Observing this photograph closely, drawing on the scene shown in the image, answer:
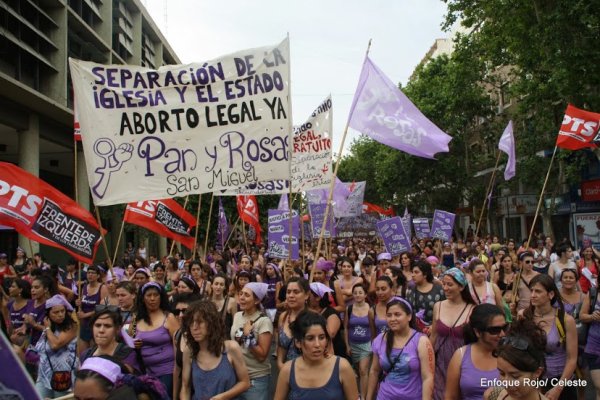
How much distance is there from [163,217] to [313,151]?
9.86ft

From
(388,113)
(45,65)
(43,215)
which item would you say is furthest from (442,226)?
(45,65)

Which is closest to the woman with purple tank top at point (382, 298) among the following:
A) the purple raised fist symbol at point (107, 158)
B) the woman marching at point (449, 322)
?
the woman marching at point (449, 322)

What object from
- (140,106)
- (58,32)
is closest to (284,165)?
(140,106)

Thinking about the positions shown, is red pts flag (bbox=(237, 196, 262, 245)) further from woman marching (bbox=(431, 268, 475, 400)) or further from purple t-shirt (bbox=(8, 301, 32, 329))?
woman marching (bbox=(431, 268, 475, 400))

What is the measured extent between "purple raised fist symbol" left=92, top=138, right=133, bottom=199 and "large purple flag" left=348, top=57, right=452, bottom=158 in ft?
11.9

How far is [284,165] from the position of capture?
6.32 meters

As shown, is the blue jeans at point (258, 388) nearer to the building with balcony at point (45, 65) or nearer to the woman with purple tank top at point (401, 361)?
the woman with purple tank top at point (401, 361)

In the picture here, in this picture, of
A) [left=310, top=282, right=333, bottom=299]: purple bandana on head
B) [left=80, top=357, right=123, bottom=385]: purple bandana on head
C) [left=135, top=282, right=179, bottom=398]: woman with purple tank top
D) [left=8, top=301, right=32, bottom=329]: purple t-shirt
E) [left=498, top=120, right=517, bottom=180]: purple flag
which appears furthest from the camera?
[left=498, top=120, right=517, bottom=180]: purple flag

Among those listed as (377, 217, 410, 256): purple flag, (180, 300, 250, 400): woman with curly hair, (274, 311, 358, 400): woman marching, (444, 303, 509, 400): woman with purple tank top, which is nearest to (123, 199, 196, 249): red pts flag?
(377, 217, 410, 256): purple flag

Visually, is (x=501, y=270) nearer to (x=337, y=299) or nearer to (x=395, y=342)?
(x=337, y=299)

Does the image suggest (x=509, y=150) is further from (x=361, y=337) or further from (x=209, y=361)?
(x=209, y=361)

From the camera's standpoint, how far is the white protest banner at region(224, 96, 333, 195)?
385 inches

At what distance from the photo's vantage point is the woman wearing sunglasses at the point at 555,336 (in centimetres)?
445

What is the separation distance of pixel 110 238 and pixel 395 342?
39202 mm
